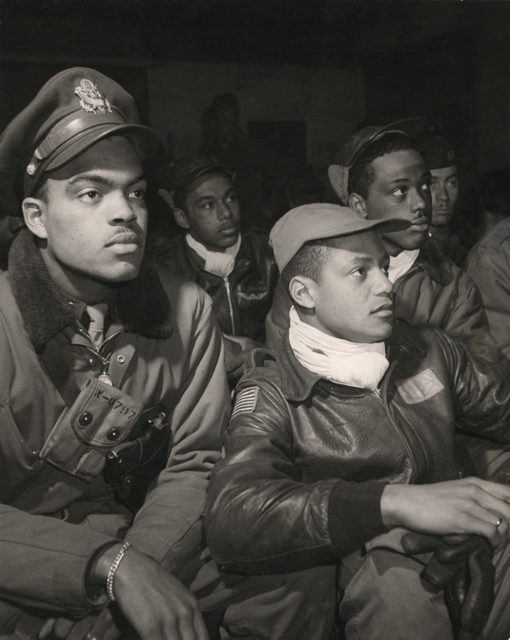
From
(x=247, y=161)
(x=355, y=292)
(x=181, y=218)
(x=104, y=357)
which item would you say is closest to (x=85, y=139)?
(x=104, y=357)

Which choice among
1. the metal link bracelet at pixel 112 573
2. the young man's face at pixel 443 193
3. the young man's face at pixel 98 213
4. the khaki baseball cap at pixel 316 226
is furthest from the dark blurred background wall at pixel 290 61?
the metal link bracelet at pixel 112 573

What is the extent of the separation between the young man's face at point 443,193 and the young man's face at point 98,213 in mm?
1547

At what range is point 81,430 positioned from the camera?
1.84m

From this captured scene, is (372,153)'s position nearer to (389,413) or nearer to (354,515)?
(389,413)

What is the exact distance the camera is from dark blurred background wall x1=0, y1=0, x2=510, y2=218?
7.46 feet

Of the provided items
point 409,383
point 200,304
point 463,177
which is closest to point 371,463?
point 409,383

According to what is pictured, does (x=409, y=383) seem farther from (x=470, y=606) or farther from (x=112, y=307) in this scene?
(x=112, y=307)

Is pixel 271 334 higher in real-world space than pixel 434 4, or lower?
lower

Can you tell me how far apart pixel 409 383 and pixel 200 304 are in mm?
587

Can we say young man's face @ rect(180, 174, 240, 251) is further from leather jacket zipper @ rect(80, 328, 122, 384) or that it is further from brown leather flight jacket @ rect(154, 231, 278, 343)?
leather jacket zipper @ rect(80, 328, 122, 384)

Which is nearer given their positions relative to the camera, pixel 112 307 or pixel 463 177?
pixel 112 307

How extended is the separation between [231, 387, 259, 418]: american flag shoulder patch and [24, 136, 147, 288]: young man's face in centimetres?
39

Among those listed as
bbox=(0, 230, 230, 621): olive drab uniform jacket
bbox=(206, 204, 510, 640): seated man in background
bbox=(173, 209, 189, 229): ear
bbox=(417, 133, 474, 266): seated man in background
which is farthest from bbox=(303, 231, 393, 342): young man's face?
bbox=(173, 209, 189, 229): ear

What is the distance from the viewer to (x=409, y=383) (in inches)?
76.9
